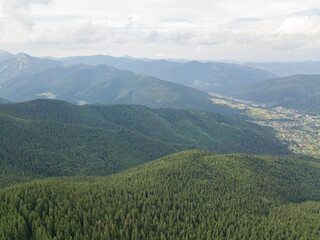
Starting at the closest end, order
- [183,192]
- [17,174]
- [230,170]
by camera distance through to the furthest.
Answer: [183,192] < [230,170] < [17,174]

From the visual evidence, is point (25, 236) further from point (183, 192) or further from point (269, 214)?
point (269, 214)

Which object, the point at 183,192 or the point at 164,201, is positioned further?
the point at 183,192

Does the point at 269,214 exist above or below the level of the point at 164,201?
below

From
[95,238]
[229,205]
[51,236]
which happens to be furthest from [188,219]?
[51,236]

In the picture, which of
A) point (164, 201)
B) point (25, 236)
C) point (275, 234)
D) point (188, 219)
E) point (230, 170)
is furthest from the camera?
point (230, 170)

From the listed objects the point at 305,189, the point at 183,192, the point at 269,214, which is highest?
the point at 183,192

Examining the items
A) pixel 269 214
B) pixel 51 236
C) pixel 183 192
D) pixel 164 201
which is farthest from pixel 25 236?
pixel 269 214
